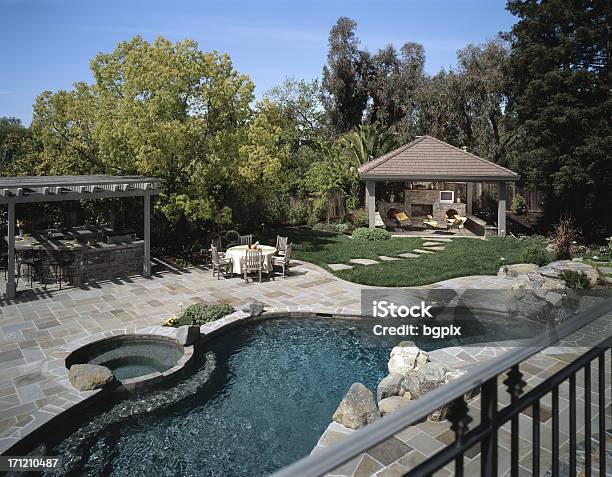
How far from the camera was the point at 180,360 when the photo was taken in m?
7.99

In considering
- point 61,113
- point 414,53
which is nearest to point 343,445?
point 61,113

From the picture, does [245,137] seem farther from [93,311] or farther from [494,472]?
[494,472]

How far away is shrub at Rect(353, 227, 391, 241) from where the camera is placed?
20719 millimetres

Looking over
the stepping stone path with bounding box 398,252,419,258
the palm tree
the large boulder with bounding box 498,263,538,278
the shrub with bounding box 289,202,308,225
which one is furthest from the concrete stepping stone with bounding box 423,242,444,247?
the palm tree

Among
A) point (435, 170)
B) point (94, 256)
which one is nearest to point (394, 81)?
point (435, 170)

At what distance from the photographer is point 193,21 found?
47.0 feet

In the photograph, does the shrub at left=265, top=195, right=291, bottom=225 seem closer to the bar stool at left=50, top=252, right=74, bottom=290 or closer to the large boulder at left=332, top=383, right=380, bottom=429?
the bar stool at left=50, top=252, right=74, bottom=290

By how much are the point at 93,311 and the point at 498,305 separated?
9511 millimetres

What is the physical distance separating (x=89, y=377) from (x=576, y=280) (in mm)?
11236

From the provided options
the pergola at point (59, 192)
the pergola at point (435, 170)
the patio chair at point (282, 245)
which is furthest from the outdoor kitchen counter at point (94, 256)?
the pergola at point (435, 170)

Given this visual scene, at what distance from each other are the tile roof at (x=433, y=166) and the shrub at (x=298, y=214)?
4.50m

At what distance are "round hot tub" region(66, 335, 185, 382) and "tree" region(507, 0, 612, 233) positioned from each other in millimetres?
→ 18225

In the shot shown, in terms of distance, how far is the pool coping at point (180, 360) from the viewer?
5734 mm

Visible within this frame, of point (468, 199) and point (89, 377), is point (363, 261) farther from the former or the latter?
point (468, 199)
